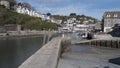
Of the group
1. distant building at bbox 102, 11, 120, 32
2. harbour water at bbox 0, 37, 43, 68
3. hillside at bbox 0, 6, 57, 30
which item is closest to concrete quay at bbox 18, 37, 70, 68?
harbour water at bbox 0, 37, 43, 68

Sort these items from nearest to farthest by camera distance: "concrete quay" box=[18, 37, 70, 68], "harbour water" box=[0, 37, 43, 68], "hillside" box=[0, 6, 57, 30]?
1. "concrete quay" box=[18, 37, 70, 68]
2. "harbour water" box=[0, 37, 43, 68]
3. "hillside" box=[0, 6, 57, 30]

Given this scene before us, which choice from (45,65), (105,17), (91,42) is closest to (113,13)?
(105,17)

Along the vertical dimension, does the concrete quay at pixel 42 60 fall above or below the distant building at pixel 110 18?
below

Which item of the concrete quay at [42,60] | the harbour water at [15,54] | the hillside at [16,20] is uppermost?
the hillside at [16,20]

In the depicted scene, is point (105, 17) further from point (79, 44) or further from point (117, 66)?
point (117, 66)

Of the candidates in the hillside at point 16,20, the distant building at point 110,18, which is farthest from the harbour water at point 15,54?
the hillside at point 16,20

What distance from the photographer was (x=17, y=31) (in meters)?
154

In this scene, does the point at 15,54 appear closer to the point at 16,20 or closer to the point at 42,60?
the point at 42,60

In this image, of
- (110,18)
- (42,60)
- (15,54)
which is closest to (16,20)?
(110,18)

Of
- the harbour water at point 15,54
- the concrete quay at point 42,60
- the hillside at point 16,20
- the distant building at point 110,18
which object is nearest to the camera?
the concrete quay at point 42,60

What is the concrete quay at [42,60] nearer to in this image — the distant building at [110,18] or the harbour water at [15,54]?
the harbour water at [15,54]

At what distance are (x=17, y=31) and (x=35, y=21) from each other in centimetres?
3164

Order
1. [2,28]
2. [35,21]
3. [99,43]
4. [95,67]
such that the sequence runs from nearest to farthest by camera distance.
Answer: [95,67], [99,43], [2,28], [35,21]

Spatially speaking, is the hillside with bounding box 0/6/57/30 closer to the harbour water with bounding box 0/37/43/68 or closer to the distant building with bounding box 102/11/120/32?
the distant building with bounding box 102/11/120/32
